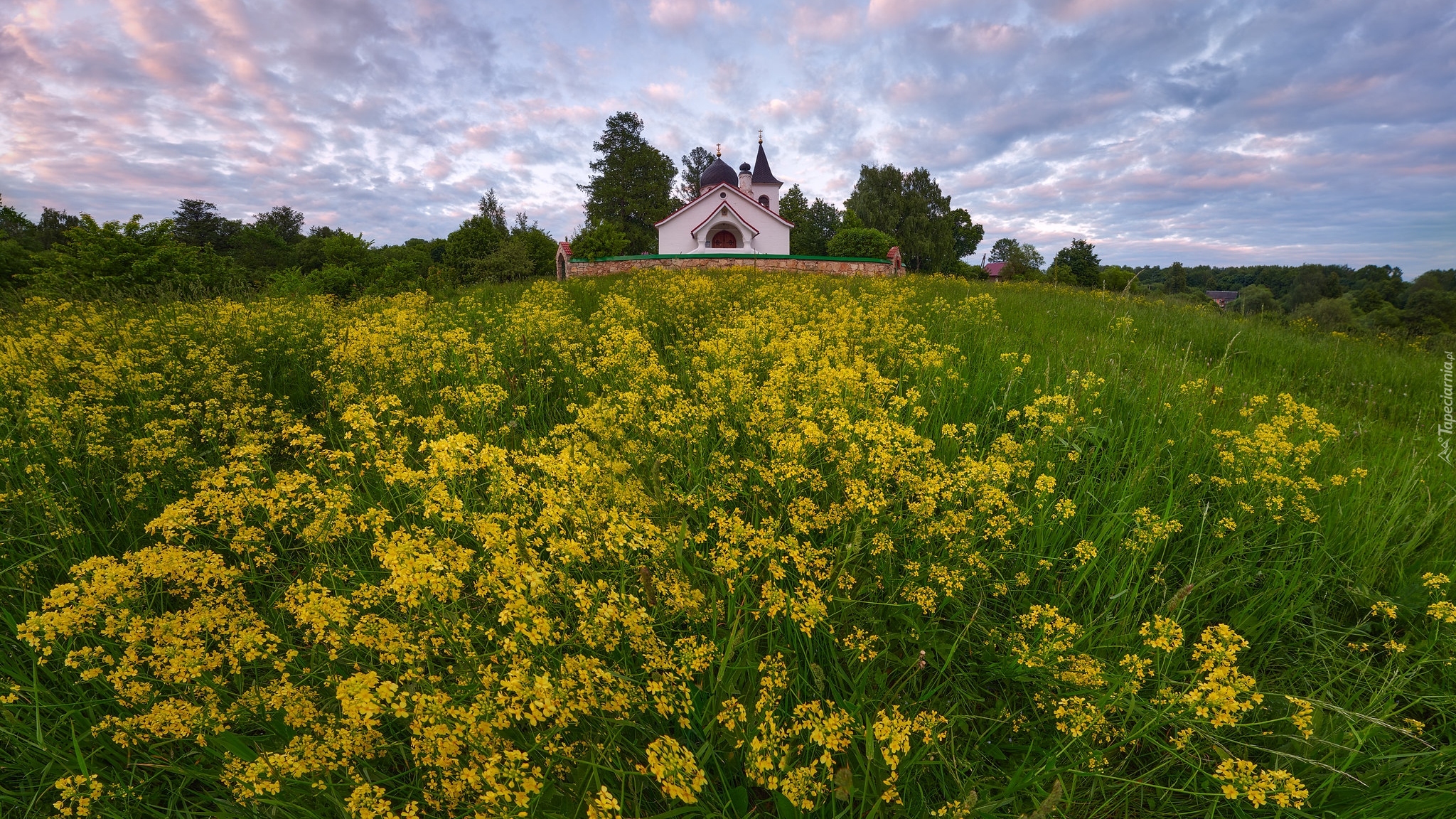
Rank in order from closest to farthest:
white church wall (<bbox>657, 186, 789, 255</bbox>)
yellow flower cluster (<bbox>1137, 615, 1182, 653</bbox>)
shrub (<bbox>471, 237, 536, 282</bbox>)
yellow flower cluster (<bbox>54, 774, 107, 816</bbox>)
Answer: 1. yellow flower cluster (<bbox>54, 774, 107, 816</bbox>)
2. yellow flower cluster (<bbox>1137, 615, 1182, 653</bbox>)
3. shrub (<bbox>471, 237, 536, 282</bbox>)
4. white church wall (<bbox>657, 186, 789, 255</bbox>)

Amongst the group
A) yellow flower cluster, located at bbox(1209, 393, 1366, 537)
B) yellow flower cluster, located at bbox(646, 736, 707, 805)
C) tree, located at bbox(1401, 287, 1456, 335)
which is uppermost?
tree, located at bbox(1401, 287, 1456, 335)

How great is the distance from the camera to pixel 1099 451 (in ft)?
12.0

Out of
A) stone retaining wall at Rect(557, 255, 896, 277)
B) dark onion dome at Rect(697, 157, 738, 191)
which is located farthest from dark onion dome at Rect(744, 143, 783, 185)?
stone retaining wall at Rect(557, 255, 896, 277)

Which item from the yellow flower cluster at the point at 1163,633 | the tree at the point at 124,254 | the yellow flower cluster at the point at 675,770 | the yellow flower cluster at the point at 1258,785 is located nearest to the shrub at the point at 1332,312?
the yellow flower cluster at the point at 1163,633

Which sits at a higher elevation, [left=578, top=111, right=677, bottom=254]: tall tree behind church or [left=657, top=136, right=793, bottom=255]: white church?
[left=578, top=111, right=677, bottom=254]: tall tree behind church

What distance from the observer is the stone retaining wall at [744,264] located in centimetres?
2347

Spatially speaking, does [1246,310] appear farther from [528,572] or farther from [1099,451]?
[528,572]

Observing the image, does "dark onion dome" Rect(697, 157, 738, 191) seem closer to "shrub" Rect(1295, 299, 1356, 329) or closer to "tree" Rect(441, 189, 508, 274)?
"tree" Rect(441, 189, 508, 274)

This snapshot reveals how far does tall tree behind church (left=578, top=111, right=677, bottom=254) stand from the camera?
2136 inches

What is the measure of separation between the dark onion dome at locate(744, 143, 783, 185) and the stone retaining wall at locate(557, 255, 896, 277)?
34150 millimetres

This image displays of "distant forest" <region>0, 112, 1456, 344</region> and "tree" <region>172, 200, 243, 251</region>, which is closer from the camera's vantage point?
"distant forest" <region>0, 112, 1456, 344</region>

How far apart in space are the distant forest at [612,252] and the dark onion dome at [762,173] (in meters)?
9.43

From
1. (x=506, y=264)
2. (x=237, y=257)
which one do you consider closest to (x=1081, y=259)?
(x=506, y=264)

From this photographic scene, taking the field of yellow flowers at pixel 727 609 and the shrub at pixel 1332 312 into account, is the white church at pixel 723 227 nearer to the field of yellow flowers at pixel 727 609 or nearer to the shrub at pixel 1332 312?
the shrub at pixel 1332 312
